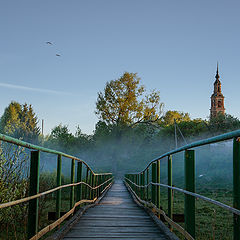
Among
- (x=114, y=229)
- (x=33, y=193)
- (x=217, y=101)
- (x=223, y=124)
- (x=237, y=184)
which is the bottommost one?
(x=114, y=229)

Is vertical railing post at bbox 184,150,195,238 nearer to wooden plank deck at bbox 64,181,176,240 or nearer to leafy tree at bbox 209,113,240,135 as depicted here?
wooden plank deck at bbox 64,181,176,240

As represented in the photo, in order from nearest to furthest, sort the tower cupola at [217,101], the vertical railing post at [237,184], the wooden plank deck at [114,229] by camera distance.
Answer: the vertical railing post at [237,184]
the wooden plank deck at [114,229]
the tower cupola at [217,101]

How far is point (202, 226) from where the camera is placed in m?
10.0

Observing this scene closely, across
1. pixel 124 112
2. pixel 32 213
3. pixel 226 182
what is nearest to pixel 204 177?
pixel 226 182

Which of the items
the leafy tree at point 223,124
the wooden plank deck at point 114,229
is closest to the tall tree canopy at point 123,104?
the leafy tree at point 223,124

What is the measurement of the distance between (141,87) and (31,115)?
3425 cm

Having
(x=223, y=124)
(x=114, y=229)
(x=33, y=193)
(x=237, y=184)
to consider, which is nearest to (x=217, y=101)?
(x=223, y=124)

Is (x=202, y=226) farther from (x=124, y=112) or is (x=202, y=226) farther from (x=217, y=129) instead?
(x=217, y=129)

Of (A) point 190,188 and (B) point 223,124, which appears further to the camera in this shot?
(B) point 223,124

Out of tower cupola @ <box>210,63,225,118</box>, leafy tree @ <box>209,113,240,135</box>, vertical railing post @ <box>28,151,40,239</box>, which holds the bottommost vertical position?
vertical railing post @ <box>28,151,40,239</box>

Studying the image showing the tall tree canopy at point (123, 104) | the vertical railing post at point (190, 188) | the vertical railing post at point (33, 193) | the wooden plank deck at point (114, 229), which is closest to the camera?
the vertical railing post at point (33, 193)

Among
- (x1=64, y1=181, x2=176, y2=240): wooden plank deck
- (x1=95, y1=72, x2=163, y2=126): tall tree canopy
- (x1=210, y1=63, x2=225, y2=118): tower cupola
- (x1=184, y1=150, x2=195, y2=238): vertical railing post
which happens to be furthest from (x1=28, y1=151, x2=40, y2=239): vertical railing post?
(x1=210, y1=63, x2=225, y2=118): tower cupola

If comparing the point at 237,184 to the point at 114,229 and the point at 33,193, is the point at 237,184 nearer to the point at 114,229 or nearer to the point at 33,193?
the point at 33,193

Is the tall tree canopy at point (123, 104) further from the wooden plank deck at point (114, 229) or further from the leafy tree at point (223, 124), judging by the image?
the wooden plank deck at point (114, 229)
